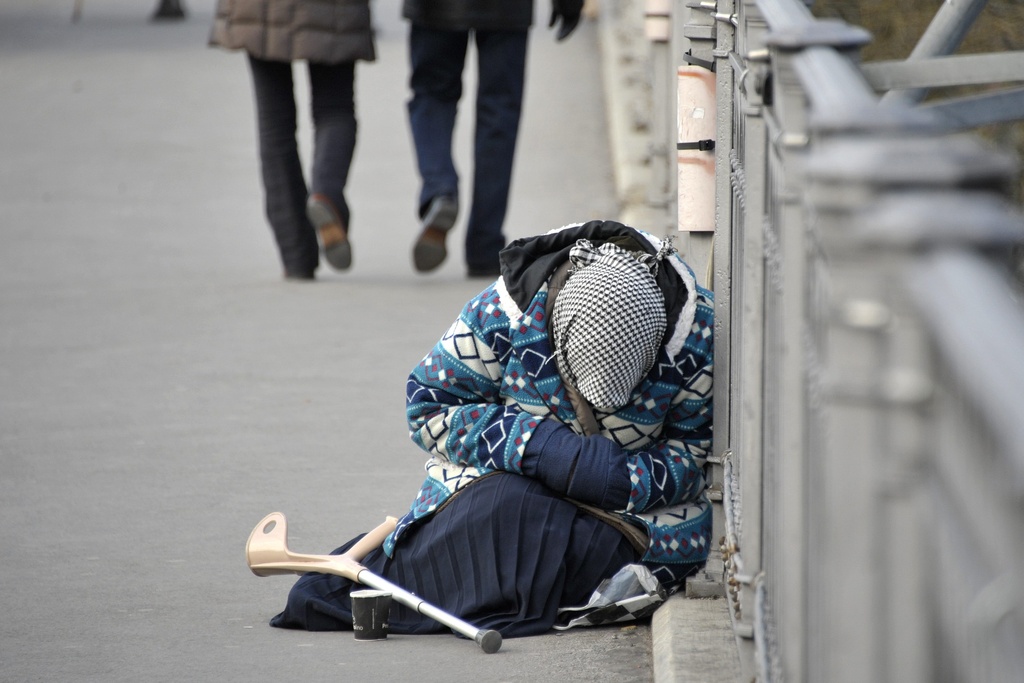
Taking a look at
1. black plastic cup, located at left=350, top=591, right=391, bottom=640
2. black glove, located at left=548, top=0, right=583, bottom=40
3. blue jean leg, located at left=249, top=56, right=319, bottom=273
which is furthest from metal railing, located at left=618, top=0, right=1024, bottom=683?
blue jean leg, located at left=249, top=56, right=319, bottom=273

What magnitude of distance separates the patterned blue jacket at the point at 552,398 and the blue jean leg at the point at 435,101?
3268 millimetres

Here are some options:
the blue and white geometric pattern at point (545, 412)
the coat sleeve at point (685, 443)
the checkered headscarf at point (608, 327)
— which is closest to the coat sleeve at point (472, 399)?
the blue and white geometric pattern at point (545, 412)

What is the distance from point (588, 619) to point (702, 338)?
626 millimetres

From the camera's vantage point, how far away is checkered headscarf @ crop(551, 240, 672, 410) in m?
3.12

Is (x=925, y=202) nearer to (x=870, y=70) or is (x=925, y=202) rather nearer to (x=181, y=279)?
(x=870, y=70)

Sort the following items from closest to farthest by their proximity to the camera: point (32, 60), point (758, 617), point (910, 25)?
point (758, 617), point (910, 25), point (32, 60)

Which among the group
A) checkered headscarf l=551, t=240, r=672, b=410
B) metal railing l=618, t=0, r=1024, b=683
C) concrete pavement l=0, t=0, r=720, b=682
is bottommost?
concrete pavement l=0, t=0, r=720, b=682

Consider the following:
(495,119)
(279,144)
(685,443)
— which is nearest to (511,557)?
(685,443)

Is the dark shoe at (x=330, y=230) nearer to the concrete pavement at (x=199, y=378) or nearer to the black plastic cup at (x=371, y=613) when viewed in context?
the concrete pavement at (x=199, y=378)

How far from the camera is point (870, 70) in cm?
255

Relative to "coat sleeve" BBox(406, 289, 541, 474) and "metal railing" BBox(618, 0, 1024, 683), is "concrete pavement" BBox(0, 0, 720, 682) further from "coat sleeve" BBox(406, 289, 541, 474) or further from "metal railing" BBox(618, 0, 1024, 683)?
"metal railing" BBox(618, 0, 1024, 683)

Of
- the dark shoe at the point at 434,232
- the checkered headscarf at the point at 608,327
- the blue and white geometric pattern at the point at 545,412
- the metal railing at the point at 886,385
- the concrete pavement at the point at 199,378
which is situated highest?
the metal railing at the point at 886,385

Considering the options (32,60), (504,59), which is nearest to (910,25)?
(504,59)

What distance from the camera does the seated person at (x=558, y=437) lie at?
3.23m
